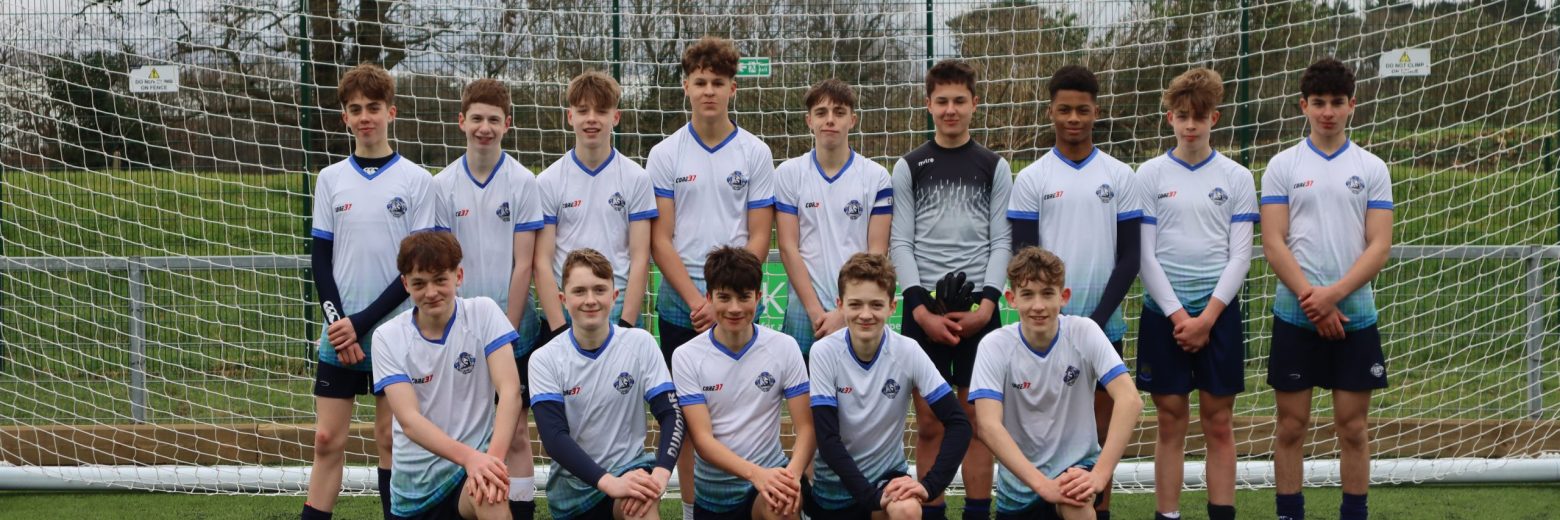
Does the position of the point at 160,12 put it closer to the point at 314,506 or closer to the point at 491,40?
the point at 491,40

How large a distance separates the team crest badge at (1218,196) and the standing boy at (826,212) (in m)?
0.99

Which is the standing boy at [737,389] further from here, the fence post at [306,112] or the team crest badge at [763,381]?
the fence post at [306,112]

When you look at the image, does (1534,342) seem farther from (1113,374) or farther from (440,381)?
(440,381)

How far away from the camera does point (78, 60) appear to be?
5.79m

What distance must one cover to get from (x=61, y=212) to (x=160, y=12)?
4.00ft

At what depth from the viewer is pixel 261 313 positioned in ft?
21.9

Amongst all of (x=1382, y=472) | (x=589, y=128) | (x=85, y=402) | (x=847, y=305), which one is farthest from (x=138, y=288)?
(x=1382, y=472)

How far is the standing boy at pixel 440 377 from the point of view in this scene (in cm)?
357

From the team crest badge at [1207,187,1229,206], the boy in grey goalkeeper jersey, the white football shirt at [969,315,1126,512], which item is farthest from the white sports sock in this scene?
the team crest badge at [1207,187,1229,206]

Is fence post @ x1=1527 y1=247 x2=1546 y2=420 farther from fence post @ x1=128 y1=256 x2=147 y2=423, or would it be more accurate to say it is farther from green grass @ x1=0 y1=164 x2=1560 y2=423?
fence post @ x1=128 y1=256 x2=147 y2=423

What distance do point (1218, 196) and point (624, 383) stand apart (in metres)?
1.93

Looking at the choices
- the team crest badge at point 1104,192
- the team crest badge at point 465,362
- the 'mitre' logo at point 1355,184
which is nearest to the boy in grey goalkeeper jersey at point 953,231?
the team crest badge at point 1104,192

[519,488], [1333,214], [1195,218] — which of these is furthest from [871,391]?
[1333,214]

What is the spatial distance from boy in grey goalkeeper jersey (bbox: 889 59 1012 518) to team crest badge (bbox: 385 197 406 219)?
146 centimetres
